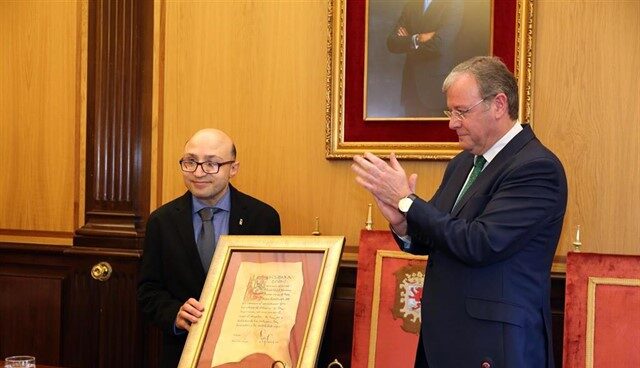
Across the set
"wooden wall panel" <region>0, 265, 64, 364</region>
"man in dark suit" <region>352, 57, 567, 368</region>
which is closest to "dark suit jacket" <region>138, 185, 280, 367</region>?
"man in dark suit" <region>352, 57, 567, 368</region>

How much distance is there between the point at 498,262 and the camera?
109 inches

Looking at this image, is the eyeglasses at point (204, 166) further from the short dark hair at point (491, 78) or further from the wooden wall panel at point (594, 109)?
the wooden wall panel at point (594, 109)

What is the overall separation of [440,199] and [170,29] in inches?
93.5

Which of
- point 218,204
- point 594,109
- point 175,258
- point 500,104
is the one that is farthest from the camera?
point 594,109

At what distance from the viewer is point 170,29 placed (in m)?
4.94

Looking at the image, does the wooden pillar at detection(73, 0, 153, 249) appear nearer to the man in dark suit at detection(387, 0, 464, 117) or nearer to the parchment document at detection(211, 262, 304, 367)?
the man in dark suit at detection(387, 0, 464, 117)

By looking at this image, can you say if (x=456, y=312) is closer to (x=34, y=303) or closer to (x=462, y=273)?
(x=462, y=273)

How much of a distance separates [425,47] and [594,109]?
841mm

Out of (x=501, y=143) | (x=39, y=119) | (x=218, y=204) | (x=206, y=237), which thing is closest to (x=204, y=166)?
(x=218, y=204)

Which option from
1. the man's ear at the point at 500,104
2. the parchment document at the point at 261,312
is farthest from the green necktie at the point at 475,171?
the parchment document at the point at 261,312

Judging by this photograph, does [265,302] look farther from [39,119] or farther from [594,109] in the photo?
[39,119]

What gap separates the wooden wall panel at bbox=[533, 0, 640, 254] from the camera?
405 centimetres

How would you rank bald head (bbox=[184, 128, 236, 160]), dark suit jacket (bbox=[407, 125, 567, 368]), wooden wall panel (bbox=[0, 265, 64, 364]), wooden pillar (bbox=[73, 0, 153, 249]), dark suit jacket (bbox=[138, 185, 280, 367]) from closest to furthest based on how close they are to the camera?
dark suit jacket (bbox=[407, 125, 567, 368]) < dark suit jacket (bbox=[138, 185, 280, 367]) < bald head (bbox=[184, 128, 236, 160]) < wooden pillar (bbox=[73, 0, 153, 249]) < wooden wall panel (bbox=[0, 265, 64, 364])

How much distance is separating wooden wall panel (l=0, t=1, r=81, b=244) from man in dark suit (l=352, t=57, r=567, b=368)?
280cm
